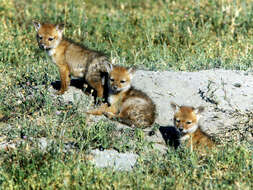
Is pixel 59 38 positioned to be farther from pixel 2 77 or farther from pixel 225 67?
pixel 225 67

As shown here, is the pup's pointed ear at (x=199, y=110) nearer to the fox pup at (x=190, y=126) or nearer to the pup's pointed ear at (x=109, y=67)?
the fox pup at (x=190, y=126)

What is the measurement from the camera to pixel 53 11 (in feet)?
38.3

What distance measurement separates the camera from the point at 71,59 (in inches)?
296

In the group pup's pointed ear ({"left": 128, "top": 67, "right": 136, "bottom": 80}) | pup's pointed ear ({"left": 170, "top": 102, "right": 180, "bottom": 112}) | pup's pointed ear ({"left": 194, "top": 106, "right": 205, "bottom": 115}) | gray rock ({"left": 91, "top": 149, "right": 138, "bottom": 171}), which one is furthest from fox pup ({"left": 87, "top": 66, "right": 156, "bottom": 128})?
gray rock ({"left": 91, "top": 149, "right": 138, "bottom": 171})

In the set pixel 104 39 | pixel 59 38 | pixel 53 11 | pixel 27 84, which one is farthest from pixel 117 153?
pixel 53 11

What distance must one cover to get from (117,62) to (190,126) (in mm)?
2794

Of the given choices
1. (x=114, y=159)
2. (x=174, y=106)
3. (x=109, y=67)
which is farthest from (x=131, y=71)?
(x=114, y=159)

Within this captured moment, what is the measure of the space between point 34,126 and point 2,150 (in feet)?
2.13

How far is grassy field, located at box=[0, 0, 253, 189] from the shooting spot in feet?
16.4

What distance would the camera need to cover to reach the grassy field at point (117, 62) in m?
5.00

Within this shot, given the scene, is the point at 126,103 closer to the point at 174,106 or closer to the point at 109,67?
the point at 109,67

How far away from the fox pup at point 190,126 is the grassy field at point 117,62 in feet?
1.74

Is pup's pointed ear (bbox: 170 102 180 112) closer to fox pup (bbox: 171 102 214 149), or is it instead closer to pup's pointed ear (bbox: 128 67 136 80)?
fox pup (bbox: 171 102 214 149)

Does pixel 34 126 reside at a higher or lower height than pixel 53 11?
lower
